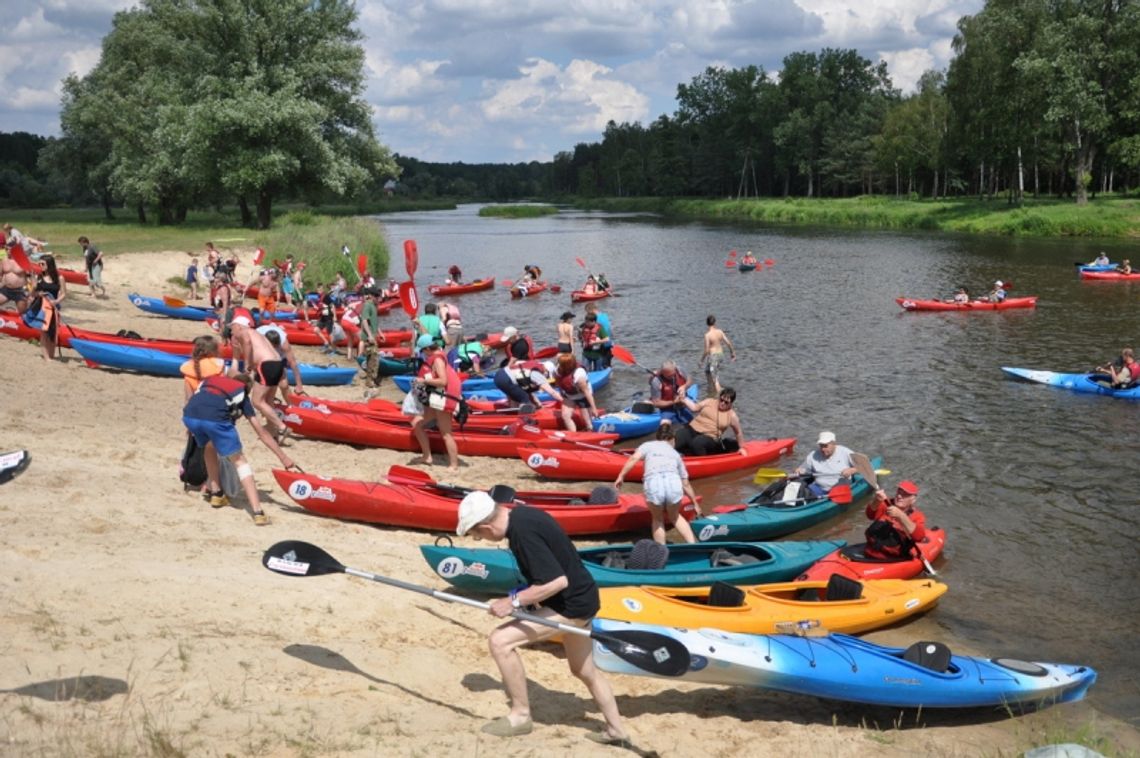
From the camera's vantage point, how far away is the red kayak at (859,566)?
9633 mm

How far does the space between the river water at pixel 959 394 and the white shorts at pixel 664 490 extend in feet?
7.00

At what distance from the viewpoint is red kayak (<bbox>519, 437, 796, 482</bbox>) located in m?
13.2

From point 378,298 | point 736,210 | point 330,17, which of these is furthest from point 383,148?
point 736,210

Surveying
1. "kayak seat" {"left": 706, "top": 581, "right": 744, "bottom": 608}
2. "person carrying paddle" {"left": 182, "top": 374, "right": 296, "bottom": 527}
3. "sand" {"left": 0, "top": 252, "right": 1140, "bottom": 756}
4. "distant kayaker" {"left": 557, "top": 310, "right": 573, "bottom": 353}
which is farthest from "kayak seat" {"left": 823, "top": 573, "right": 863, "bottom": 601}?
"distant kayaker" {"left": 557, "top": 310, "right": 573, "bottom": 353}

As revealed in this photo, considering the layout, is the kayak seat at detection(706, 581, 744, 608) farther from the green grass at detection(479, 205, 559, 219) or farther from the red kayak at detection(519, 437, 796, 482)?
the green grass at detection(479, 205, 559, 219)

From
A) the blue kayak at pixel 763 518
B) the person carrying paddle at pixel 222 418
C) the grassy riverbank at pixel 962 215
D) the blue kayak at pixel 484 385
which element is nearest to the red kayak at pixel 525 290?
the blue kayak at pixel 484 385

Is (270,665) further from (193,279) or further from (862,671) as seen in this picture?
(193,279)

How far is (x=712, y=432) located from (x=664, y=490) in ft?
12.5

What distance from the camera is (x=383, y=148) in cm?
4638

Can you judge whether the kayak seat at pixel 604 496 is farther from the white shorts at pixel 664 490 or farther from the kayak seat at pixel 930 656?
the kayak seat at pixel 930 656

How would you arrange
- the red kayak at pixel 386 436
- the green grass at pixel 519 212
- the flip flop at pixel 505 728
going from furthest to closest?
the green grass at pixel 519 212 → the red kayak at pixel 386 436 → the flip flop at pixel 505 728

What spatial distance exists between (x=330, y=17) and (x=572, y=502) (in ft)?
128

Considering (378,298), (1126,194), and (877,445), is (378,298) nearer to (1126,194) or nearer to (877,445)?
(877,445)

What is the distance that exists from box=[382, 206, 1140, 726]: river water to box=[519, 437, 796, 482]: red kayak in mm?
224
